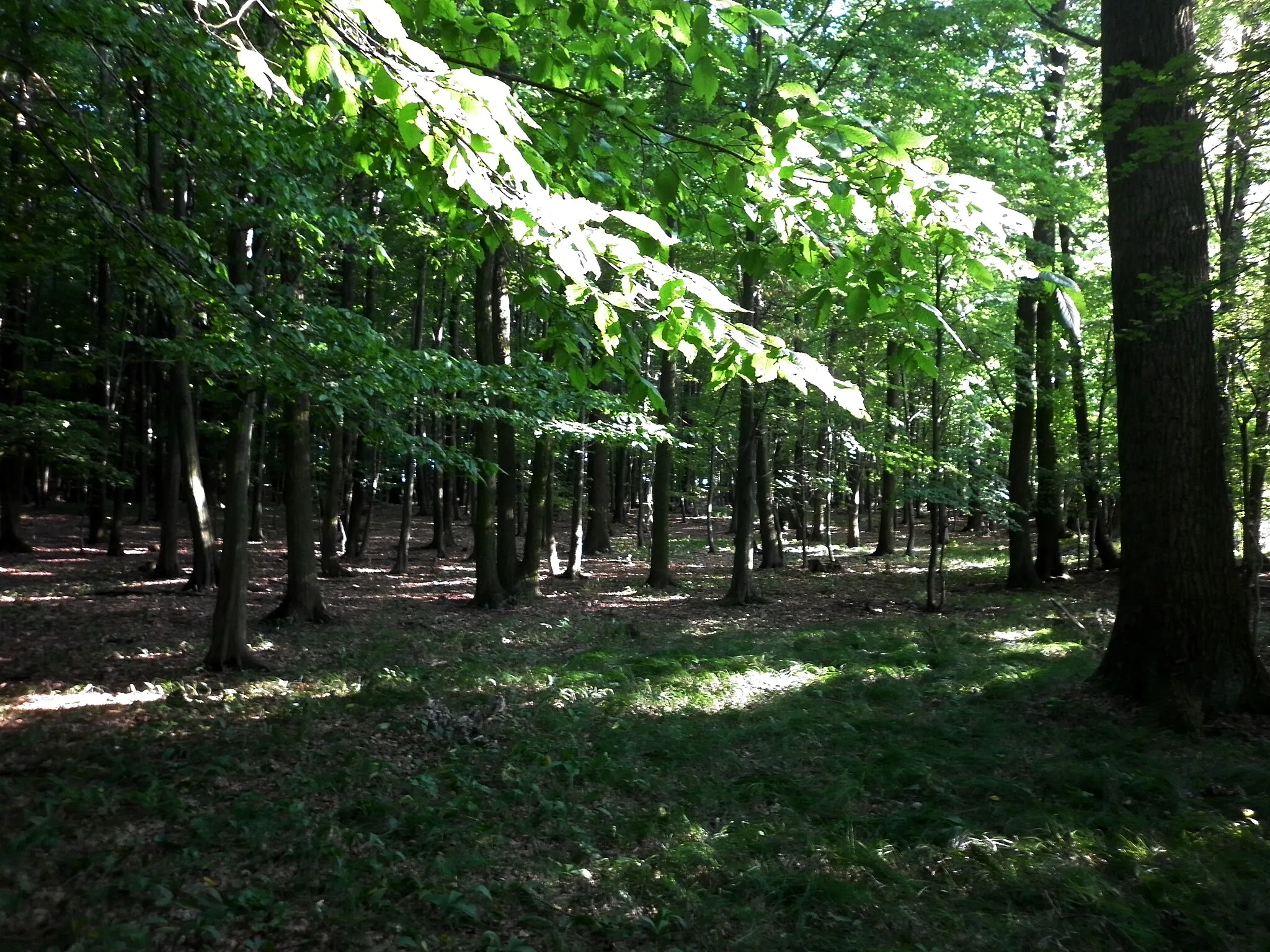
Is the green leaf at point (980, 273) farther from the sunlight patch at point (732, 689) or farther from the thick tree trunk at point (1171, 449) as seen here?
the sunlight patch at point (732, 689)

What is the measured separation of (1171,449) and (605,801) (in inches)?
213

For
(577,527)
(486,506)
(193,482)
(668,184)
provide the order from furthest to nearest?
1. (577,527)
2. (486,506)
3. (193,482)
4. (668,184)

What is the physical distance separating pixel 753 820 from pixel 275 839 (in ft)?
9.82

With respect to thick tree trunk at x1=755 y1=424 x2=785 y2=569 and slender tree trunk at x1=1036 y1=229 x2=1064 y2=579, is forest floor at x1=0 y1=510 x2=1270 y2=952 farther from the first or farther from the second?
thick tree trunk at x1=755 y1=424 x2=785 y2=569

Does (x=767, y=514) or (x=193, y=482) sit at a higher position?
(x=193, y=482)

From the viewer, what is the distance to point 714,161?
3312mm

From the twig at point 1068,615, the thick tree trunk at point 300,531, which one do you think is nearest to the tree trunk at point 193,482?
the thick tree trunk at point 300,531

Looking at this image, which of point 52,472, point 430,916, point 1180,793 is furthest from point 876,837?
point 52,472

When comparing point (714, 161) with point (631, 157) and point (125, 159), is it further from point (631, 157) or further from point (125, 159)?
point (125, 159)

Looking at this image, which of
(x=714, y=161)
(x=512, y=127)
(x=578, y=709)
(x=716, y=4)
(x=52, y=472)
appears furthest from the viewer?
(x=52, y=472)

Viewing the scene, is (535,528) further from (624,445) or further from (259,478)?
(259,478)

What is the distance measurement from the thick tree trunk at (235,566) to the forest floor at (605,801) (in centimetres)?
36

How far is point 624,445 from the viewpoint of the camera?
1332 cm

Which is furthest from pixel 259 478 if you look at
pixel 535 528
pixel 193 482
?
pixel 193 482
